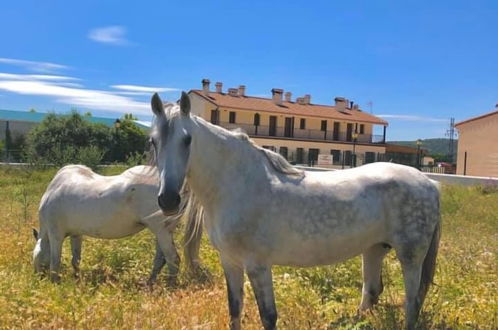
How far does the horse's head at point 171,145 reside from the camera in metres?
2.89

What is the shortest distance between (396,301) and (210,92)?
39698mm

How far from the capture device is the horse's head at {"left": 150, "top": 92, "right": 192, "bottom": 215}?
2.89 meters

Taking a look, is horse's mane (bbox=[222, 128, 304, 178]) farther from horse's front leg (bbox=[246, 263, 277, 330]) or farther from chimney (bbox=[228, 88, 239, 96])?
chimney (bbox=[228, 88, 239, 96])

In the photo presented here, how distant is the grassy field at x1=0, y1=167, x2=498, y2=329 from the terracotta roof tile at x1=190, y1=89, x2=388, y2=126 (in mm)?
34331

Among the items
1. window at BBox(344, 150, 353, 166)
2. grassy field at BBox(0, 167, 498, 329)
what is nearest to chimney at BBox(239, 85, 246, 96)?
window at BBox(344, 150, 353, 166)

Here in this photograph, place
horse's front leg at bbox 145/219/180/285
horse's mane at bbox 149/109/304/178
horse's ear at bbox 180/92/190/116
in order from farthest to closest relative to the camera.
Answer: horse's front leg at bbox 145/219/180/285 → horse's mane at bbox 149/109/304/178 → horse's ear at bbox 180/92/190/116

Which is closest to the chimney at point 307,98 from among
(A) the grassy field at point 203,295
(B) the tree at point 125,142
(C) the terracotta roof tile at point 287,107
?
(C) the terracotta roof tile at point 287,107

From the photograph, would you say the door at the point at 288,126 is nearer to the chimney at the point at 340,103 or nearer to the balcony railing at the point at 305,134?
the balcony railing at the point at 305,134

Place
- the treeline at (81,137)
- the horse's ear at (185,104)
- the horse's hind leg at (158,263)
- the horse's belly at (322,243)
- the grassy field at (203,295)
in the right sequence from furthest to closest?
the treeline at (81,137) → the horse's hind leg at (158,263) → the grassy field at (203,295) → the horse's belly at (322,243) → the horse's ear at (185,104)

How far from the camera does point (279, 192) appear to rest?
352 centimetres

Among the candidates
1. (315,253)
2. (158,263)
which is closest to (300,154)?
(158,263)

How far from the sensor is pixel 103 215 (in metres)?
5.72

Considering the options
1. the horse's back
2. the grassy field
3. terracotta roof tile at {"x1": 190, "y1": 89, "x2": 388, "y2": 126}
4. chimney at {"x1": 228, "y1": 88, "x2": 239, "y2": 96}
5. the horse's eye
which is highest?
chimney at {"x1": 228, "y1": 88, "x2": 239, "y2": 96}

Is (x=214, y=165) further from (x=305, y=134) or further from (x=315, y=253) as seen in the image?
(x=305, y=134)
